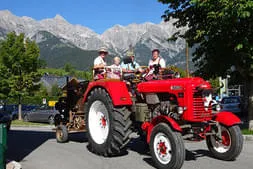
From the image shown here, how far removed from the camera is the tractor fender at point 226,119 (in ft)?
→ 25.6

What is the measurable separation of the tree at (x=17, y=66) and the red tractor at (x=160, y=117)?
2070cm

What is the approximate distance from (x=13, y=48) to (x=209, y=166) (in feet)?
79.1

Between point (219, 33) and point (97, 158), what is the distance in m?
5.93

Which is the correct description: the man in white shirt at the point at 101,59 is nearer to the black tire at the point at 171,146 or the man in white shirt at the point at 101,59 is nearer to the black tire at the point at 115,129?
the black tire at the point at 115,129

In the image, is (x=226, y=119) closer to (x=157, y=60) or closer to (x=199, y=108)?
Answer: (x=199, y=108)

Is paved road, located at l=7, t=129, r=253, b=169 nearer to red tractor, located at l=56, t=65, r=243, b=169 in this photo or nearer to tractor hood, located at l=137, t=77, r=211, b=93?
red tractor, located at l=56, t=65, r=243, b=169

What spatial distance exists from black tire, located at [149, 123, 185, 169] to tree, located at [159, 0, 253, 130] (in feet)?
16.5

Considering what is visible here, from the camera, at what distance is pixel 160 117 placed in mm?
7523

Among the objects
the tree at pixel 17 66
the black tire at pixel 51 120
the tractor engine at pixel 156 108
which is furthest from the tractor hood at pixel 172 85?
the tree at pixel 17 66

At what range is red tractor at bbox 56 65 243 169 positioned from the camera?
7.38m

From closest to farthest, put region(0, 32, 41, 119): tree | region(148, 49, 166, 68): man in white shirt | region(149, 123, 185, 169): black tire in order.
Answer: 1. region(149, 123, 185, 169): black tire
2. region(148, 49, 166, 68): man in white shirt
3. region(0, 32, 41, 119): tree

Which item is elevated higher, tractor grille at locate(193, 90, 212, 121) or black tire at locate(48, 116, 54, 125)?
tractor grille at locate(193, 90, 212, 121)

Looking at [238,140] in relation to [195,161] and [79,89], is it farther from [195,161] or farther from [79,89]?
[79,89]

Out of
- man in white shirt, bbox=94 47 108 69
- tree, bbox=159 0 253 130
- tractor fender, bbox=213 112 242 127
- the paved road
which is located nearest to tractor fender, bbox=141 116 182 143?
the paved road
